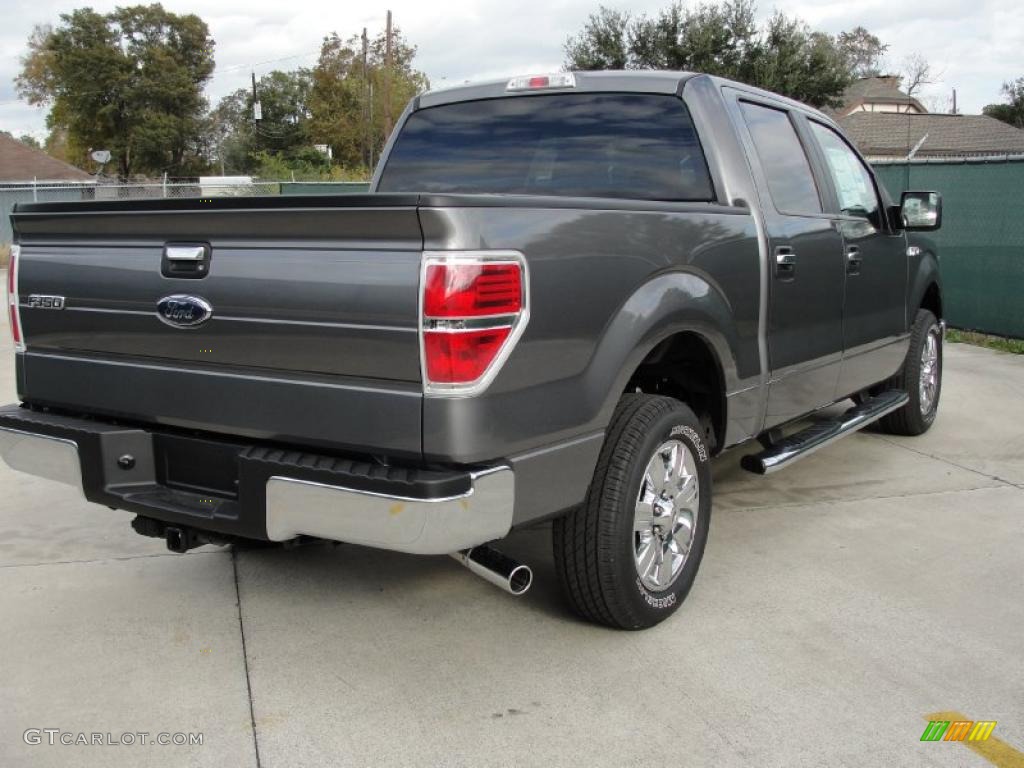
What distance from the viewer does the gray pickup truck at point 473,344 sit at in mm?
2652

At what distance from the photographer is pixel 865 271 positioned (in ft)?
16.6

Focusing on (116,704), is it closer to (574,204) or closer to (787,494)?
(574,204)

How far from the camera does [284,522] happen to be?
2822 mm

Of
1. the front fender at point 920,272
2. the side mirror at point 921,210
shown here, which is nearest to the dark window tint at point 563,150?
the side mirror at point 921,210

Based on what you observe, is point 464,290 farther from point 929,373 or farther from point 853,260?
point 929,373

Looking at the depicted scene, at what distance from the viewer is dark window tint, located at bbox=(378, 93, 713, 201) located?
163 inches

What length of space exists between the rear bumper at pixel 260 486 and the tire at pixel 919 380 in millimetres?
4093

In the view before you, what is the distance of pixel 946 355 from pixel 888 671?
716 centimetres

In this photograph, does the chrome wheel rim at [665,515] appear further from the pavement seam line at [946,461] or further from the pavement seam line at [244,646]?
the pavement seam line at [946,461]

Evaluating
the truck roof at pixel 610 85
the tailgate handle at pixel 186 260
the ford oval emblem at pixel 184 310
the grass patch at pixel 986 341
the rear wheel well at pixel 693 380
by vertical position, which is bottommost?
the grass patch at pixel 986 341

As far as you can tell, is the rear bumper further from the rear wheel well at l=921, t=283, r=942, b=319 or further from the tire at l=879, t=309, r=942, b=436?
the rear wheel well at l=921, t=283, r=942, b=319

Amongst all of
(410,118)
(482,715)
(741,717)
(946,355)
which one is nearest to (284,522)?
(482,715)

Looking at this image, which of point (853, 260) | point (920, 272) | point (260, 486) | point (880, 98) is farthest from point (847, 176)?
point (880, 98)

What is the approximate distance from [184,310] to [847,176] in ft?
12.2
